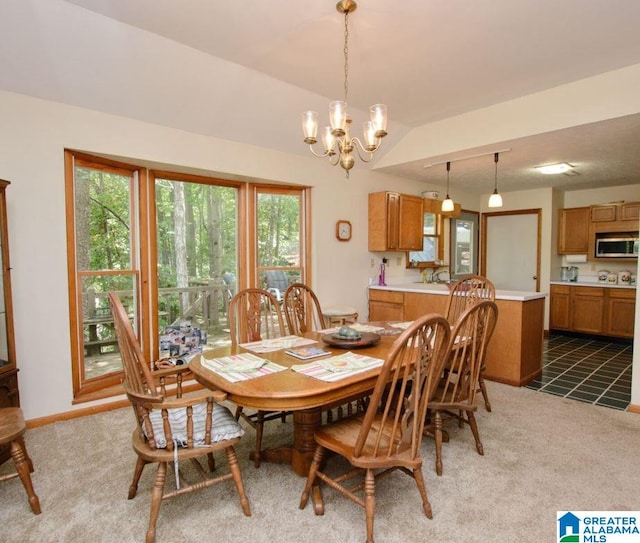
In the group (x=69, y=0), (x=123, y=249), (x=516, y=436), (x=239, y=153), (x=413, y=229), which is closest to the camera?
(x=69, y=0)

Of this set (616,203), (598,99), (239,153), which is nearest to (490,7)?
(598,99)

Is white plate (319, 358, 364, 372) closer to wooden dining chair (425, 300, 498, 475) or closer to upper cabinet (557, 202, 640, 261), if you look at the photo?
wooden dining chair (425, 300, 498, 475)

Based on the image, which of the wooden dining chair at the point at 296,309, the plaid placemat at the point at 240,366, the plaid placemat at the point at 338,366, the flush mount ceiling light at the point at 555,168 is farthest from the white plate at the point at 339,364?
the flush mount ceiling light at the point at 555,168

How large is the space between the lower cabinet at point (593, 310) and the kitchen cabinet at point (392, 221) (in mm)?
2735

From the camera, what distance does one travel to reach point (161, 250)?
3.54m

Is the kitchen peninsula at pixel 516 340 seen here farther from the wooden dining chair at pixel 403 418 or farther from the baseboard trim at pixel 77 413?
the baseboard trim at pixel 77 413

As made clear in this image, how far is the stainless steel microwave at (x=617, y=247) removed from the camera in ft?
17.3

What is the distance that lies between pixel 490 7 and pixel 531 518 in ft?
8.81

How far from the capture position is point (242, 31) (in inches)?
94.3

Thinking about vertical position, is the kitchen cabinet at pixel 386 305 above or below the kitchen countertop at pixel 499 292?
below

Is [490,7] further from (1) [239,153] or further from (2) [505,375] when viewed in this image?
(2) [505,375]

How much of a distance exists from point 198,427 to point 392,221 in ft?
11.5

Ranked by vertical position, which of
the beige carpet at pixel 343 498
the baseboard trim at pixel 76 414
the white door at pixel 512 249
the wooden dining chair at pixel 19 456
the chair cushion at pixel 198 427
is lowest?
the beige carpet at pixel 343 498

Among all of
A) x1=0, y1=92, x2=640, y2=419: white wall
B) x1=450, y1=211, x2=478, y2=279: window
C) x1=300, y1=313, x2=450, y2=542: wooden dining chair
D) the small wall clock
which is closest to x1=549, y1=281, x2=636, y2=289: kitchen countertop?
x1=450, y1=211, x2=478, y2=279: window
